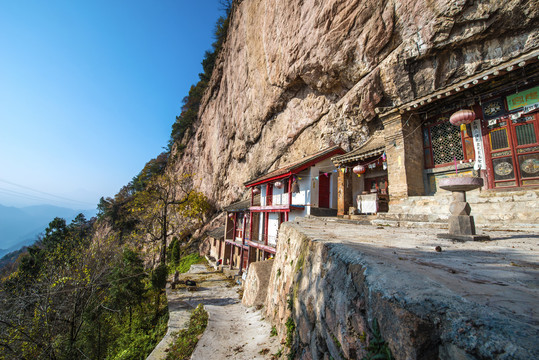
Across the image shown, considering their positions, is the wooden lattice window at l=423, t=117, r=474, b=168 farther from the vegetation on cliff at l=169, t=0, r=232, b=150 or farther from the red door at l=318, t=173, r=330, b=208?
the vegetation on cliff at l=169, t=0, r=232, b=150

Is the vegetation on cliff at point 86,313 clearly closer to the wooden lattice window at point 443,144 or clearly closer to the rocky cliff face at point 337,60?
the rocky cliff face at point 337,60

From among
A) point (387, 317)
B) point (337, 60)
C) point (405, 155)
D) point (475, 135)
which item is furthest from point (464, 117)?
point (337, 60)

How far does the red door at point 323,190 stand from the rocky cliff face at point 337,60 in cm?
259

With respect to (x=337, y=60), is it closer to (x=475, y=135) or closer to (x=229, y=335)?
(x=475, y=135)

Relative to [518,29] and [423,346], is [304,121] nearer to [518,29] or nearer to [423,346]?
[518,29]

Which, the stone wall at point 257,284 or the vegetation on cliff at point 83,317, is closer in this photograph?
the stone wall at point 257,284

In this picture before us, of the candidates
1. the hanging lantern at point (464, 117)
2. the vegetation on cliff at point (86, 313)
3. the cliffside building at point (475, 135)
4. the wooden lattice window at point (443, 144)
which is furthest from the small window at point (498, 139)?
the vegetation on cliff at point (86, 313)

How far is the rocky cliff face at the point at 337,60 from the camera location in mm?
9727

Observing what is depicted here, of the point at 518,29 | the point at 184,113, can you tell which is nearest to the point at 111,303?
the point at 518,29

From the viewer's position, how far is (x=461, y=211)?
425 cm

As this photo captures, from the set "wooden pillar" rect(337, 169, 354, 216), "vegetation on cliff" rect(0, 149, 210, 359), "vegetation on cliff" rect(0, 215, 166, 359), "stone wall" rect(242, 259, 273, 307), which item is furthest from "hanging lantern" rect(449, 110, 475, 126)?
"vegetation on cliff" rect(0, 215, 166, 359)

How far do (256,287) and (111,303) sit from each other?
792cm

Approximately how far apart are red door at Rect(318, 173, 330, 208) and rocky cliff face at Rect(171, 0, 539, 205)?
8.51 feet

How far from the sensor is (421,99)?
8.75m
